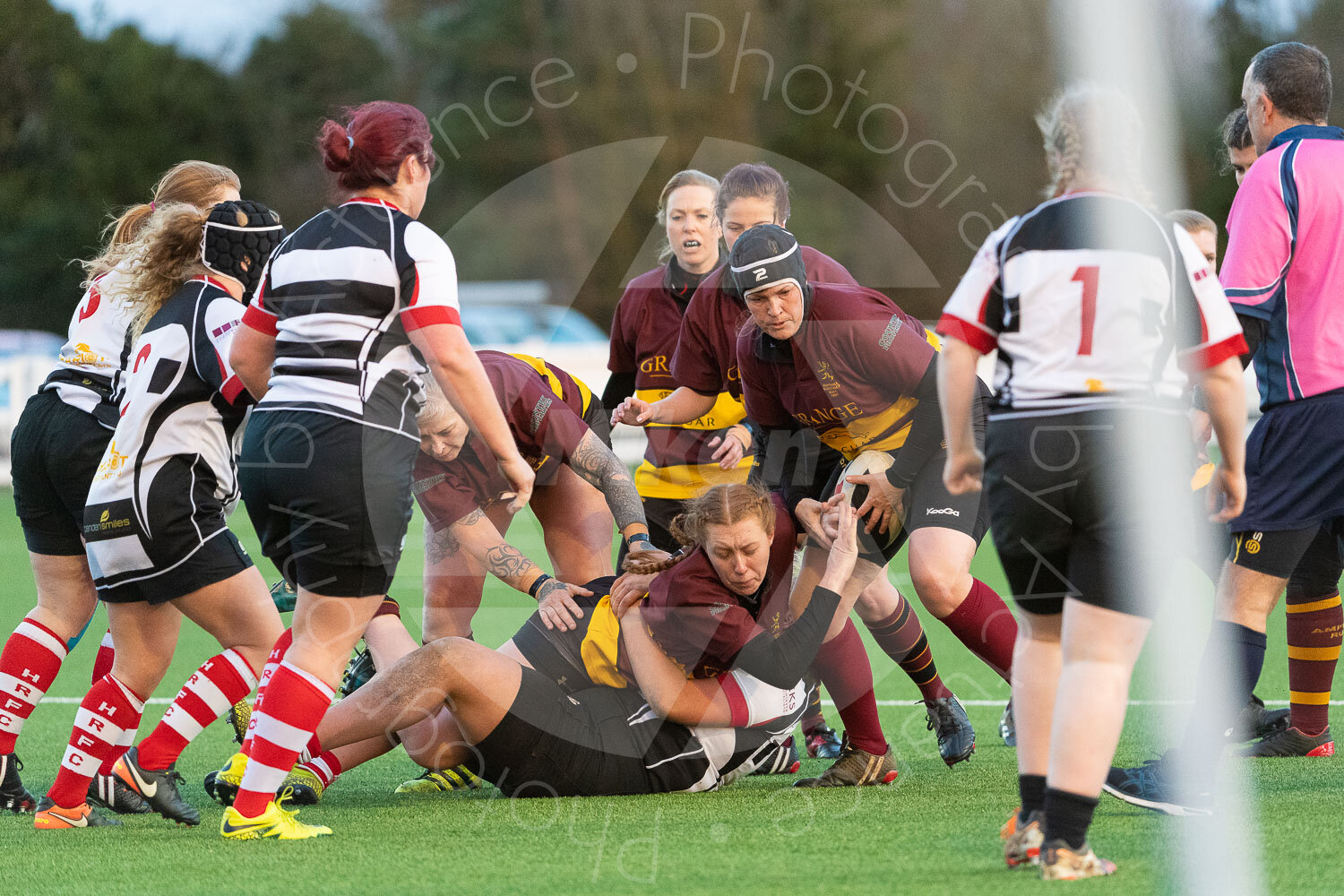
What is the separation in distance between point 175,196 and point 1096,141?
271 centimetres

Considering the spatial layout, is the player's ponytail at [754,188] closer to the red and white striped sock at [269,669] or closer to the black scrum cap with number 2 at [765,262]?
the black scrum cap with number 2 at [765,262]

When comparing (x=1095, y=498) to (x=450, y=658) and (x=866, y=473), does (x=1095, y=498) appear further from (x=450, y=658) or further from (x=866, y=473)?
(x=450, y=658)

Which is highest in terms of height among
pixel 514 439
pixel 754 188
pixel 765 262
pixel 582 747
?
pixel 754 188

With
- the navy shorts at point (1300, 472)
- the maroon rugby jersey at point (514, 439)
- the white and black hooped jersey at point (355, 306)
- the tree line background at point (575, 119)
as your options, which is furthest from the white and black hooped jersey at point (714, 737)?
the tree line background at point (575, 119)

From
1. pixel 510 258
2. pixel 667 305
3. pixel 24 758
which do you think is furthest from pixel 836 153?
pixel 24 758

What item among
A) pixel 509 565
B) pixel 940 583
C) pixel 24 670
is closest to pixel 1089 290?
pixel 940 583

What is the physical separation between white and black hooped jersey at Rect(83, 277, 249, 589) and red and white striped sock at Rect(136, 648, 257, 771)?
333 mm

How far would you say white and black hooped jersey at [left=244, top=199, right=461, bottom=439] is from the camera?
351 cm

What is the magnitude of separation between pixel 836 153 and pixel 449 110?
26.7 feet

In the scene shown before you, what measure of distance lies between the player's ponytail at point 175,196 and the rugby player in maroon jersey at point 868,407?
1555mm

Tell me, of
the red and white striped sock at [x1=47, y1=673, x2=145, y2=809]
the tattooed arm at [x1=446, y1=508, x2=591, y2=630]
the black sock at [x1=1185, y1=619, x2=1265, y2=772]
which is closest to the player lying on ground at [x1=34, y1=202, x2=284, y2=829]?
the red and white striped sock at [x1=47, y1=673, x2=145, y2=809]

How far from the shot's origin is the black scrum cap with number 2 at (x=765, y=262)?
160 inches

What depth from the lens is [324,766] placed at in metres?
4.16

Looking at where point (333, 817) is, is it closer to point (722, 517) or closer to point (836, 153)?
point (722, 517)
